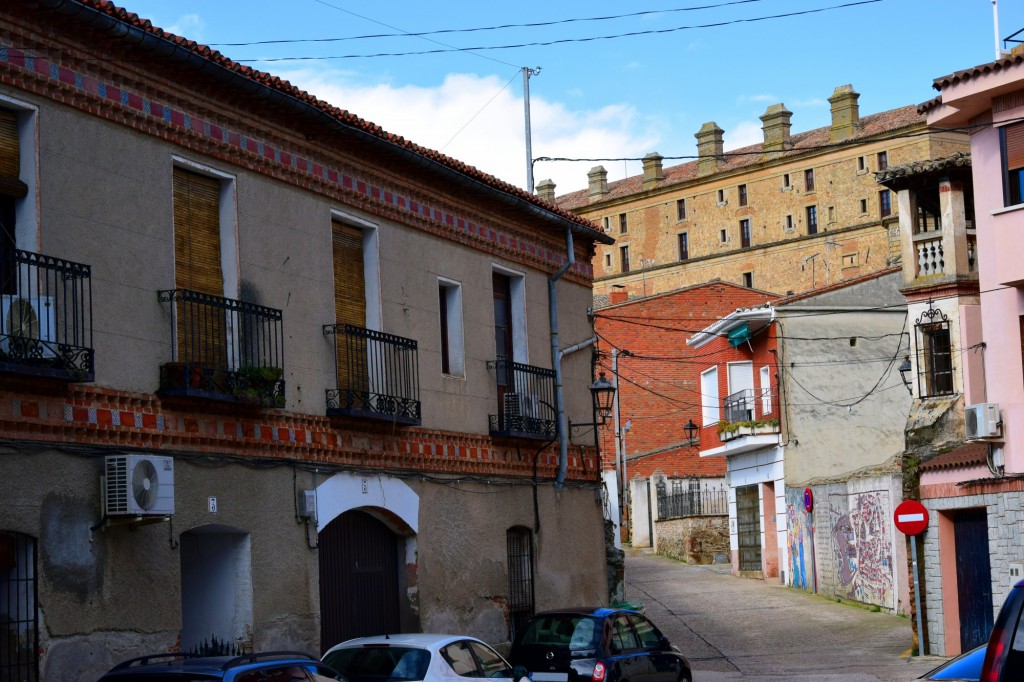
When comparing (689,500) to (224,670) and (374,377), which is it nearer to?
(374,377)

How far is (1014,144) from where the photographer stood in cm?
2128

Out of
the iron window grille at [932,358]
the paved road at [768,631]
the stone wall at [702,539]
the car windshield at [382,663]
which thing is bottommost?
the paved road at [768,631]

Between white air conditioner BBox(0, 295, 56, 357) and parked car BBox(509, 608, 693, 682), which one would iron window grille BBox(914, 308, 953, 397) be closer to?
parked car BBox(509, 608, 693, 682)

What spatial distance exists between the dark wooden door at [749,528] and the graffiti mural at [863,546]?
5441mm

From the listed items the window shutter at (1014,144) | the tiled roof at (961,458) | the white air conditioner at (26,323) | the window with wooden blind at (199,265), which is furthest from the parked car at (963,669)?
the window shutter at (1014,144)

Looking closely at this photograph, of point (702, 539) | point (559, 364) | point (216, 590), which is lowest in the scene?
point (702, 539)

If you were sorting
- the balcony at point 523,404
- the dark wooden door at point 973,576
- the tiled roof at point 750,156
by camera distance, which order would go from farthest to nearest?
the tiled roof at point 750,156 → the dark wooden door at point 973,576 → the balcony at point 523,404

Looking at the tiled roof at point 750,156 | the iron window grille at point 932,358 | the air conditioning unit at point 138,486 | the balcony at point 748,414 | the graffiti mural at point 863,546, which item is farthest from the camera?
the tiled roof at point 750,156

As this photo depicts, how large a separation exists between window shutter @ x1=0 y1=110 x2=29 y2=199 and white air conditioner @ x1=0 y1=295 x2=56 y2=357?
39.6 inches

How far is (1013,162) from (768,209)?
60.2m

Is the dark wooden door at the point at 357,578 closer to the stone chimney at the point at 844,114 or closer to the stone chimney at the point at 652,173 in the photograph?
the stone chimney at the point at 844,114

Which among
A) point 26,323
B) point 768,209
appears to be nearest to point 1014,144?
point 26,323

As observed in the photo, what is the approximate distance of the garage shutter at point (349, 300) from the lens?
16.6m

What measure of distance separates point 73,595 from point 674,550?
102ft
